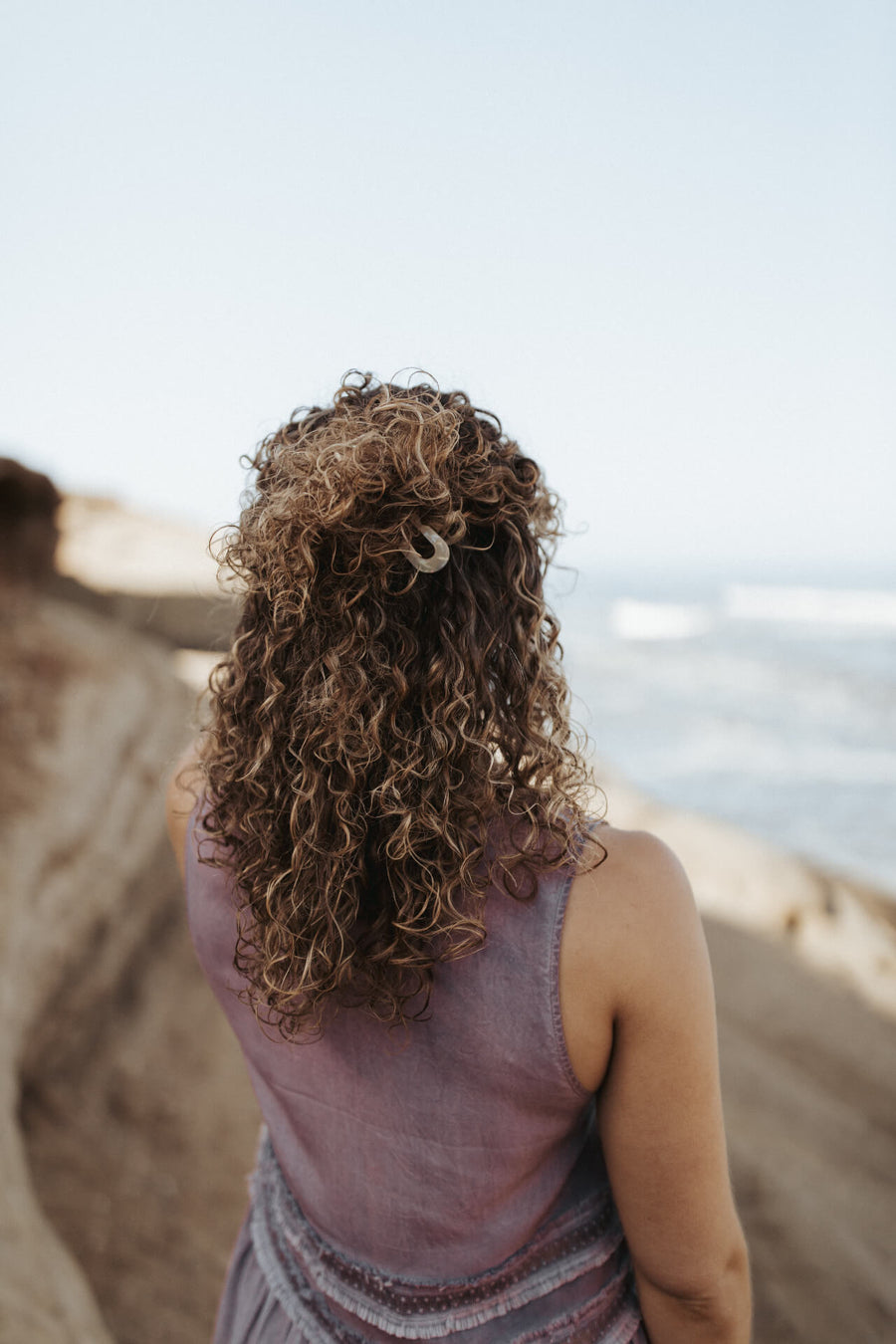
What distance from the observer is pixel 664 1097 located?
2.90 ft

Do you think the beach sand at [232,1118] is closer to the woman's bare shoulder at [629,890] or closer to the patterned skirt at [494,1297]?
the patterned skirt at [494,1297]

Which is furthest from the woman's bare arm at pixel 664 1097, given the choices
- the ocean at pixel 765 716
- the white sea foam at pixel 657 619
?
the white sea foam at pixel 657 619

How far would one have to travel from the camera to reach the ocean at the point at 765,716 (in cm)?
866

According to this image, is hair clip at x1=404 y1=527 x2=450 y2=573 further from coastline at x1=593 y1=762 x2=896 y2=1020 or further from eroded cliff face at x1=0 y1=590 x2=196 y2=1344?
coastline at x1=593 y1=762 x2=896 y2=1020

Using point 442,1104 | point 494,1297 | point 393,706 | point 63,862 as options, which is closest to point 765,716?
point 63,862

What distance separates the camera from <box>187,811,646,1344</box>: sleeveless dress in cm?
87

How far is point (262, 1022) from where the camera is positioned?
101cm

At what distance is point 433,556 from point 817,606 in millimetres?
29582

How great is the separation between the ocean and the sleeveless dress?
58 centimetres

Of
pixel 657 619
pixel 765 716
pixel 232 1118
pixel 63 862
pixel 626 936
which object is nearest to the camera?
pixel 626 936

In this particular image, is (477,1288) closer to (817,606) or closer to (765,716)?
(765,716)

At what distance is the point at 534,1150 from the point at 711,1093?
0.22m

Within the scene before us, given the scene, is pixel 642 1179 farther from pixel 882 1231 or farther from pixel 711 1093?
pixel 882 1231

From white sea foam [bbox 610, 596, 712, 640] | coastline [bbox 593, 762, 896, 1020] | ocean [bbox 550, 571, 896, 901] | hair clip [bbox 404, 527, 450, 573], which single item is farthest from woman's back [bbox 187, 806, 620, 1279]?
white sea foam [bbox 610, 596, 712, 640]
